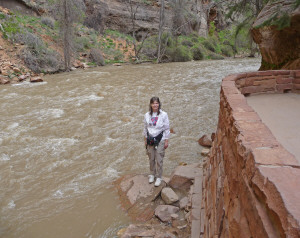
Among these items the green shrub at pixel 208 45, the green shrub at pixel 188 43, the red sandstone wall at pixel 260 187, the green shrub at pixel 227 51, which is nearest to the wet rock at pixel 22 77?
the red sandstone wall at pixel 260 187

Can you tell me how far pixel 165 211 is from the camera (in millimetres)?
4332

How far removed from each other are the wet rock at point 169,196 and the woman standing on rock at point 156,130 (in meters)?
0.23

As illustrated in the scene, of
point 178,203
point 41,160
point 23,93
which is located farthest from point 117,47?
point 178,203

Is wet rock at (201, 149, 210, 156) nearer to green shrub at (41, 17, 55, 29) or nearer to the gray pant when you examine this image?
the gray pant

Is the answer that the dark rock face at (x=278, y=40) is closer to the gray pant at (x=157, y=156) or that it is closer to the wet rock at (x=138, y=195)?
the gray pant at (x=157, y=156)

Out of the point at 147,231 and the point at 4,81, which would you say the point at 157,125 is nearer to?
the point at 147,231

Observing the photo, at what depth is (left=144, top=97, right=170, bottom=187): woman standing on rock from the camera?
4.70 metres

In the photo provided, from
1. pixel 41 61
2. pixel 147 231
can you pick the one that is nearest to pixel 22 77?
pixel 41 61

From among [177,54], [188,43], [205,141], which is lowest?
[205,141]

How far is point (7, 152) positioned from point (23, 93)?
6.41 metres

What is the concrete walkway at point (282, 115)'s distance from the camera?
10.4 feet

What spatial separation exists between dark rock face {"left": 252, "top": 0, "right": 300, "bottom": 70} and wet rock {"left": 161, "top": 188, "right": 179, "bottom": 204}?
268 inches

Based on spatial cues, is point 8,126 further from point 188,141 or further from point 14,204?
point 188,141

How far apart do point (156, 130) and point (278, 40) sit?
7.82m
